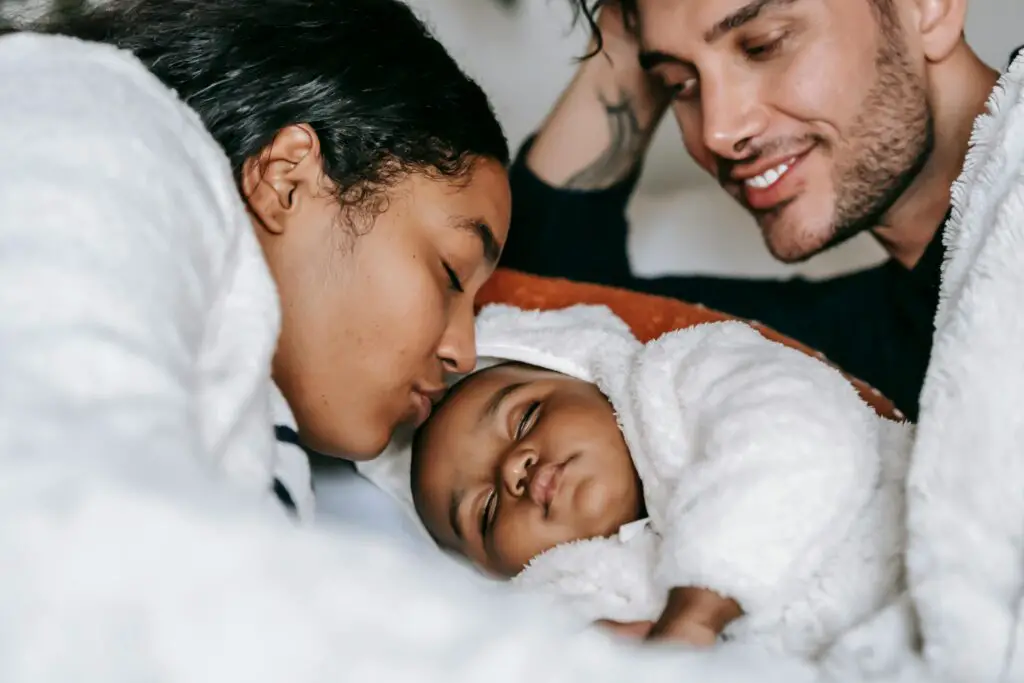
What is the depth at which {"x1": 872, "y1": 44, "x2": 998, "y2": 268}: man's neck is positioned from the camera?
88cm

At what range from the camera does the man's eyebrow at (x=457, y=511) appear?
86 centimetres

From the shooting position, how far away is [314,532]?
394 millimetres

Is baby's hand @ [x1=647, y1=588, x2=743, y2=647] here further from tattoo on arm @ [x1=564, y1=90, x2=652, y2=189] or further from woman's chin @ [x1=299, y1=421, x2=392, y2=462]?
tattoo on arm @ [x1=564, y1=90, x2=652, y2=189]

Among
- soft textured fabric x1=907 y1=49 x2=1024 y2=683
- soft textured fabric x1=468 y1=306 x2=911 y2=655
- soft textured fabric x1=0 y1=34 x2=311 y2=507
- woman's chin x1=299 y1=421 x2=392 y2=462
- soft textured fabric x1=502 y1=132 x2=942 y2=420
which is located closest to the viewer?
soft textured fabric x1=0 y1=34 x2=311 y2=507

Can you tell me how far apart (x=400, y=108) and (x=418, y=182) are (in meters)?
0.07

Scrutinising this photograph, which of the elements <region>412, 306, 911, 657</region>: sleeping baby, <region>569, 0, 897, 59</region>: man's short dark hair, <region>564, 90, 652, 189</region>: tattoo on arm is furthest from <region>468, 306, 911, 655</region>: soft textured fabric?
<region>569, 0, 897, 59</region>: man's short dark hair

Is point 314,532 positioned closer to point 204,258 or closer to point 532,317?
point 204,258

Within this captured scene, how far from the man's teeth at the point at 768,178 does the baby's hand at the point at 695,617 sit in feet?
1.58

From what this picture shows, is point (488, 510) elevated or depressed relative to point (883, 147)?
depressed

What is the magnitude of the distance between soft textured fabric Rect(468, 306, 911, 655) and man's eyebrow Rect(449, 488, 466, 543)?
8cm

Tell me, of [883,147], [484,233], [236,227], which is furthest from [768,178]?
[236,227]

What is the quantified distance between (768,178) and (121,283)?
71cm

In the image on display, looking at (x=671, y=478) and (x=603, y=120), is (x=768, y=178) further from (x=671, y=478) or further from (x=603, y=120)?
(x=671, y=478)

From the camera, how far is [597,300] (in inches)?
41.6
